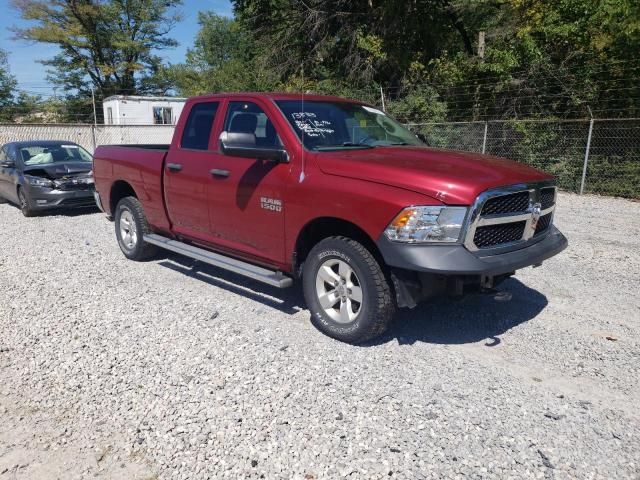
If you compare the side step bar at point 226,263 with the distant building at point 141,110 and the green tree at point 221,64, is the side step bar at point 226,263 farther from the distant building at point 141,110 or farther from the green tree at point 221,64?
the distant building at point 141,110

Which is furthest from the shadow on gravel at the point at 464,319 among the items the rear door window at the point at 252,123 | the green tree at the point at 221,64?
the green tree at the point at 221,64

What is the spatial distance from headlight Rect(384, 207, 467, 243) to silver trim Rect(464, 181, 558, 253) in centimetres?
8

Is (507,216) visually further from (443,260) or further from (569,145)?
(569,145)

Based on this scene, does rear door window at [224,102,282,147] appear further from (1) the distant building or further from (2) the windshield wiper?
(1) the distant building

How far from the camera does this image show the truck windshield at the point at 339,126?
458 centimetres

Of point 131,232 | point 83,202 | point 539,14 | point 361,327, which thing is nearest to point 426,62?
point 539,14

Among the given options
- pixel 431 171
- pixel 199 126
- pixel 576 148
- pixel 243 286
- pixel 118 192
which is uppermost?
pixel 199 126

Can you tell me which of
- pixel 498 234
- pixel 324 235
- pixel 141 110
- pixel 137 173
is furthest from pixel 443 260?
pixel 141 110

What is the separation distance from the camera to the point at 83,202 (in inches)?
405

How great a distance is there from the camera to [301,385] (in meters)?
3.60

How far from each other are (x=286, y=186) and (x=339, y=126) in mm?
909

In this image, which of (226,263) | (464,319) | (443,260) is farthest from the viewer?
(226,263)

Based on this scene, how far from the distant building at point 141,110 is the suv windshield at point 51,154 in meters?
19.9

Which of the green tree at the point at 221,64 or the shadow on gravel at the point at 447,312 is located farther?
the green tree at the point at 221,64
